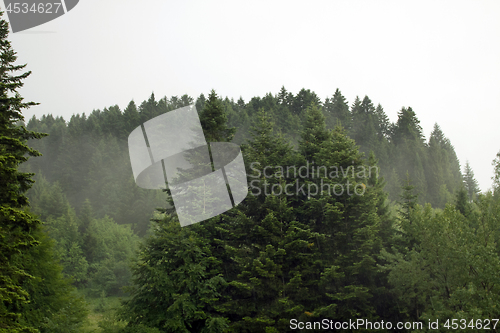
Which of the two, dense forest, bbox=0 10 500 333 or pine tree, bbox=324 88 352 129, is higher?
pine tree, bbox=324 88 352 129

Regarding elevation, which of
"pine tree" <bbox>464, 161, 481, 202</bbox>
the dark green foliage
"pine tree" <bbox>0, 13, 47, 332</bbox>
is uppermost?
"pine tree" <bbox>0, 13, 47, 332</bbox>

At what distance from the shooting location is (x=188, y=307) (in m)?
17.0

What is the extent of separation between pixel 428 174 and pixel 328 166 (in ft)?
197

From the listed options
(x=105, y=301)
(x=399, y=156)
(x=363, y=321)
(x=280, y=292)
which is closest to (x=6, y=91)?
(x=280, y=292)

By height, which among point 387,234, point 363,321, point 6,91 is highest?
point 6,91

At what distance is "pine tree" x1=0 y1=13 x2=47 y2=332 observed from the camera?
421 inches

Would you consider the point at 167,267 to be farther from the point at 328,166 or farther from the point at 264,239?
the point at 328,166

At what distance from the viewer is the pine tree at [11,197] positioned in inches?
421

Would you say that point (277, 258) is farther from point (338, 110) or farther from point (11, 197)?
point (338, 110)

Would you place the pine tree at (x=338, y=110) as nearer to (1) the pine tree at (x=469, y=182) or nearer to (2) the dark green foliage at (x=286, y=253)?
(1) the pine tree at (x=469, y=182)

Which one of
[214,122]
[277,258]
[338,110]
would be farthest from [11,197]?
[338,110]

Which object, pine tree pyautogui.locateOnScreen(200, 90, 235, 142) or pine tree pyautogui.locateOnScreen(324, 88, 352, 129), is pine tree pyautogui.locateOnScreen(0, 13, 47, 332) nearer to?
pine tree pyautogui.locateOnScreen(200, 90, 235, 142)

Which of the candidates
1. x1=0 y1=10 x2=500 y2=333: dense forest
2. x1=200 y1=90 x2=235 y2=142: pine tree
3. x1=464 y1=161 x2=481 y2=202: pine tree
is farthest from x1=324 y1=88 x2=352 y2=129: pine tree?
x1=200 y1=90 x2=235 y2=142: pine tree

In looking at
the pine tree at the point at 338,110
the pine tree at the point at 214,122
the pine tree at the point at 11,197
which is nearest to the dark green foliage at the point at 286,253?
the pine tree at the point at 214,122
